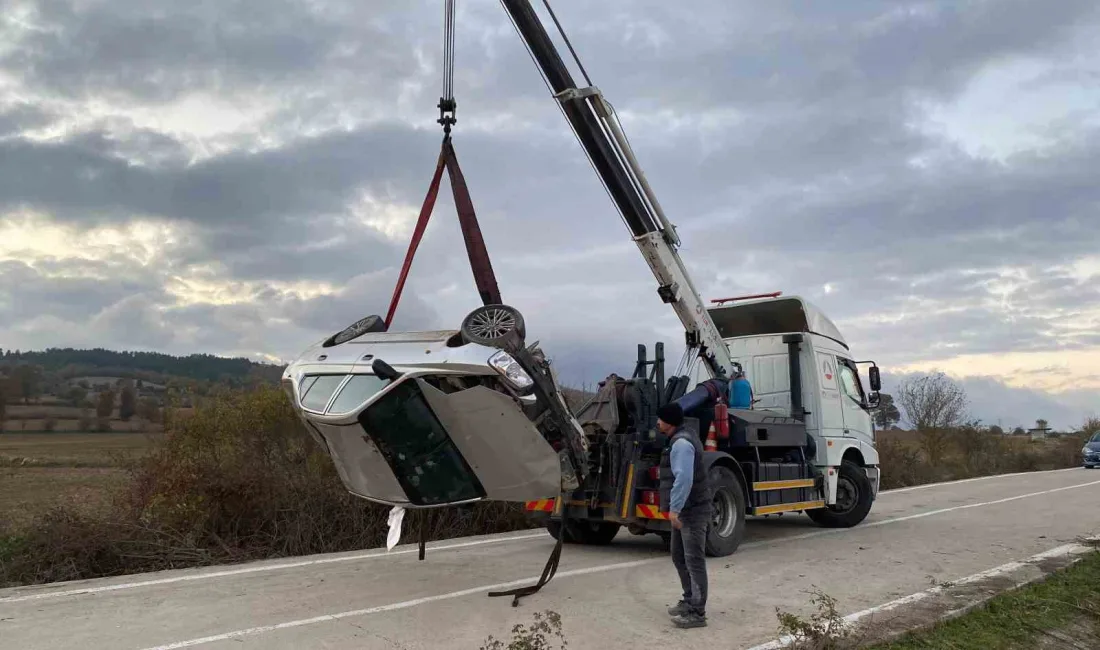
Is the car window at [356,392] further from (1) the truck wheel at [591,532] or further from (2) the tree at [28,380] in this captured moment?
(2) the tree at [28,380]

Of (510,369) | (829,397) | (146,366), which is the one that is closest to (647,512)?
(510,369)

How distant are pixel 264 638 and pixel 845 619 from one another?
4.56 meters

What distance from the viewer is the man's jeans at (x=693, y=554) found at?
6590mm

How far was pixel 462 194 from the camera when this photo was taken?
7.62m

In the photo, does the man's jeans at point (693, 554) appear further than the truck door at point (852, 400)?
No

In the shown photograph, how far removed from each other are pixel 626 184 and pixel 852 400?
5624 mm

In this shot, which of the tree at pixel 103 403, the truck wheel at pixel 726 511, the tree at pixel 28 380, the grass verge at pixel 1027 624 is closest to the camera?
the grass verge at pixel 1027 624

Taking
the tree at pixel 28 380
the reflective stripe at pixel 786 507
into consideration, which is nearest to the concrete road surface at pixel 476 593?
the reflective stripe at pixel 786 507

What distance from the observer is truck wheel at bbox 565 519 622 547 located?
11.1m

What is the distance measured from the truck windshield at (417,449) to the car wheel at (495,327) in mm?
675

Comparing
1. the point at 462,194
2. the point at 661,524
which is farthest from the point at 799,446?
the point at 462,194

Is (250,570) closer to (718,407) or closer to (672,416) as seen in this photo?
(672,416)

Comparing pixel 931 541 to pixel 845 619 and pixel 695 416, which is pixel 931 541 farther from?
pixel 845 619

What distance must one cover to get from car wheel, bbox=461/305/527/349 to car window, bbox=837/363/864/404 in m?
8.16
